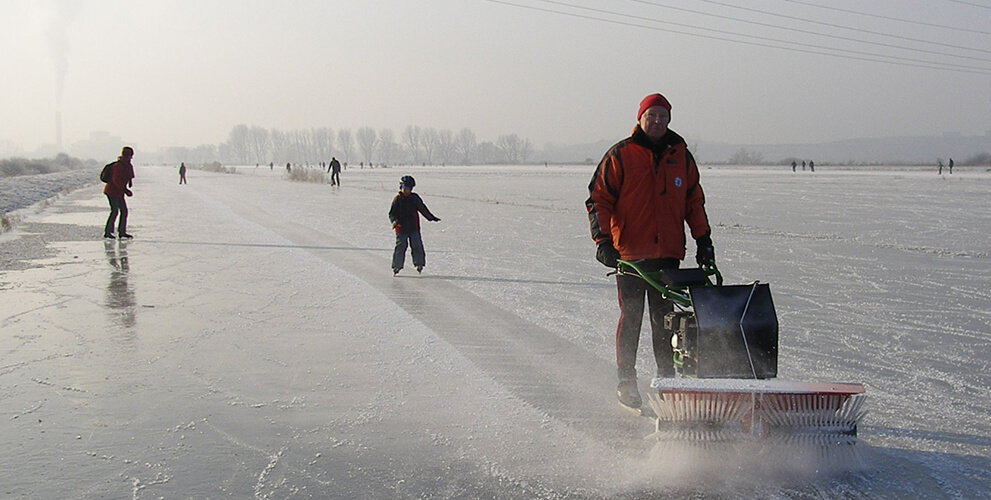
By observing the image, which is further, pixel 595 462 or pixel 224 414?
pixel 224 414

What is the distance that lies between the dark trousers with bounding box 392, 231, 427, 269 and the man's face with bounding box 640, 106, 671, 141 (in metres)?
5.93

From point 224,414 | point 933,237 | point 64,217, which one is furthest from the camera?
point 64,217

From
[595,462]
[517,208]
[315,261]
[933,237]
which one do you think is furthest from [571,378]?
[517,208]

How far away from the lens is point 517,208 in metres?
22.3

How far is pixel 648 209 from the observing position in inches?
155

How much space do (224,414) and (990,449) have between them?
4234mm

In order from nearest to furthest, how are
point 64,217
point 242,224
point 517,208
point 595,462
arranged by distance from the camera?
1. point 595,462
2. point 242,224
3. point 64,217
4. point 517,208

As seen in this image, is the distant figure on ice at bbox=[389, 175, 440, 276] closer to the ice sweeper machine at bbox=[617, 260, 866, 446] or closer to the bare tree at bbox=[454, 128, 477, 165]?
the ice sweeper machine at bbox=[617, 260, 866, 446]

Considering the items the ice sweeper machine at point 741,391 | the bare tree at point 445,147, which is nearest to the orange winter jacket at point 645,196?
the ice sweeper machine at point 741,391

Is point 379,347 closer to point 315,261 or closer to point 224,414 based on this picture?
point 224,414

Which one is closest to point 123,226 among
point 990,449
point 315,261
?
point 315,261

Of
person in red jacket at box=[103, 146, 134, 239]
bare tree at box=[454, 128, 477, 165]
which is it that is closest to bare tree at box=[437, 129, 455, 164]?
bare tree at box=[454, 128, 477, 165]

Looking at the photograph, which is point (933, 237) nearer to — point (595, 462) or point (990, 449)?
point (990, 449)

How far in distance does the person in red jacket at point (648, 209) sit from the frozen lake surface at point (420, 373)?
67 centimetres
